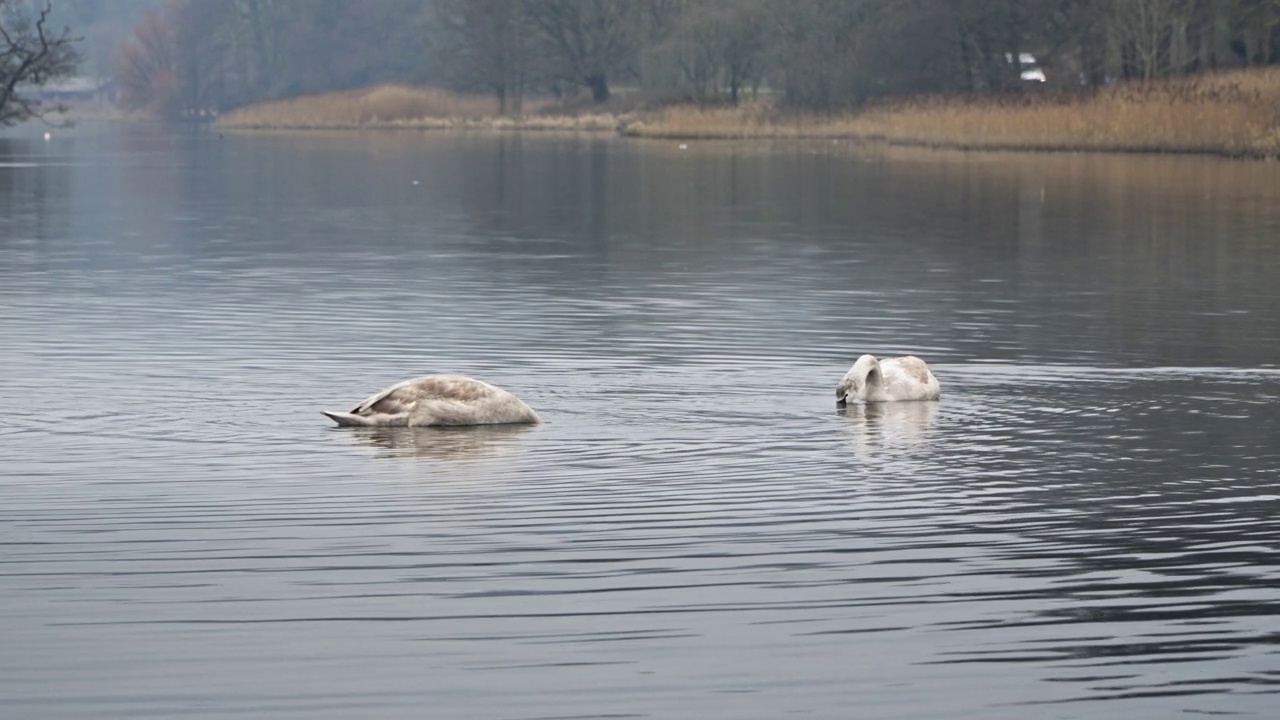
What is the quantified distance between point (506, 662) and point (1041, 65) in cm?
6700

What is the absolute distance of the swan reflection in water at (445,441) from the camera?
36.8ft

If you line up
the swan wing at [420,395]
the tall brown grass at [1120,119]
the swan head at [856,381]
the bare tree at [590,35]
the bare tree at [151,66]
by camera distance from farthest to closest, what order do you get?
the bare tree at [151,66]
the bare tree at [590,35]
the tall brown grass at [1120,119]
the swan head at [856,381]
the swan wing at [420,395]

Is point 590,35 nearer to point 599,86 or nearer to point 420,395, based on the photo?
point 599,86

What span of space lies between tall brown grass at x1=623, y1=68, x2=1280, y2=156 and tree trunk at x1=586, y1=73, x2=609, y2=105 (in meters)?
34.8

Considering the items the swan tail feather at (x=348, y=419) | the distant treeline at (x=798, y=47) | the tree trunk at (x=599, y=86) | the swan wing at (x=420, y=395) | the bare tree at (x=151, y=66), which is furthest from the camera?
the bare tree at (x=151, y=66)

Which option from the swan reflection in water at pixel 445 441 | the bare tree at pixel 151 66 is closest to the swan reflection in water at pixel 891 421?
the swan reflection in water at pixel 445 441

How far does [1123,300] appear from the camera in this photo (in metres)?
20.2

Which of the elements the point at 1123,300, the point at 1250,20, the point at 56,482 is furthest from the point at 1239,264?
the point at 1250,20

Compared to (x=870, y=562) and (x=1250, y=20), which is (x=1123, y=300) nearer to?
(x=870, y=562)

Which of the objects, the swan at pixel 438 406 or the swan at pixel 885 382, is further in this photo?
the swan at pixel 885 382

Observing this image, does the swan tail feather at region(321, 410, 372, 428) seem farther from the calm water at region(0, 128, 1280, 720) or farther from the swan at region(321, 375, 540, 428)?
the calm water at region(0, 128, 1280, 720)

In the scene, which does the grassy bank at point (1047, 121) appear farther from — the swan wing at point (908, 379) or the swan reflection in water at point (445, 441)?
the swan reflection in water at point (445, 441)

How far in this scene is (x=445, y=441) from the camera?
460 inches

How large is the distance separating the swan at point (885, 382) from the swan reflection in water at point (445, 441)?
2.12 meters
